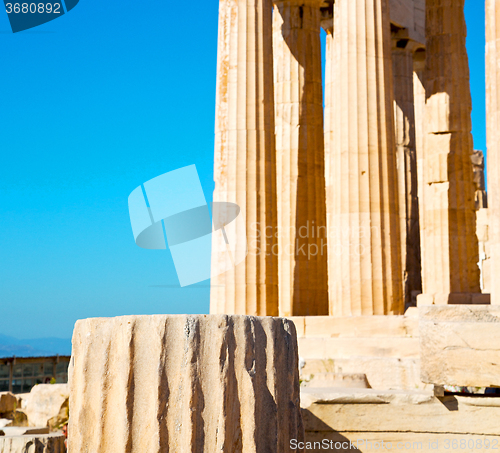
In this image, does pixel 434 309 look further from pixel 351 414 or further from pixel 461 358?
pixel 351 414

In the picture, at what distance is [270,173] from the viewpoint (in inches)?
882

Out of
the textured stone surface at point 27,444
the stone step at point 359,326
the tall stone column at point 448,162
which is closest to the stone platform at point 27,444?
the textured stone surface at point 27,444

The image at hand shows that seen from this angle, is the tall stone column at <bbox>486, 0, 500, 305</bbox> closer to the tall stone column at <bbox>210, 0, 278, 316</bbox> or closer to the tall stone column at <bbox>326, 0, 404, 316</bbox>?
the tall stone column at <bbox>326, 0, 404, 316</bbox>

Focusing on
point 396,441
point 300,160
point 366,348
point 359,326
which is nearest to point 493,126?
point 359,326

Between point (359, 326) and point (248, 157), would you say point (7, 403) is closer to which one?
point (248, 157)

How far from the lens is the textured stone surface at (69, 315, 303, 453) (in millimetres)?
6504

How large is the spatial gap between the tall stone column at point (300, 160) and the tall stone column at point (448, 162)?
449 cm

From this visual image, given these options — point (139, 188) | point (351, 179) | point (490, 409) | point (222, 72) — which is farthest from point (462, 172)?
point (490, 409)

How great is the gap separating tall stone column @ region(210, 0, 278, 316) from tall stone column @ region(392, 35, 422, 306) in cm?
1169

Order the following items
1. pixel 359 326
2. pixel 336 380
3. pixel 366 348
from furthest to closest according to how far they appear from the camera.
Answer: pixel 359 326 < pixel 366 348 < pixel 336 380

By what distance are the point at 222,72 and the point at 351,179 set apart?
5684 millimetres

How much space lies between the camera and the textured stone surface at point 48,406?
774 inches

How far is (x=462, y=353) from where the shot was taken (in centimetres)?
837

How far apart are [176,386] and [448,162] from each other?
2357 centimetres
